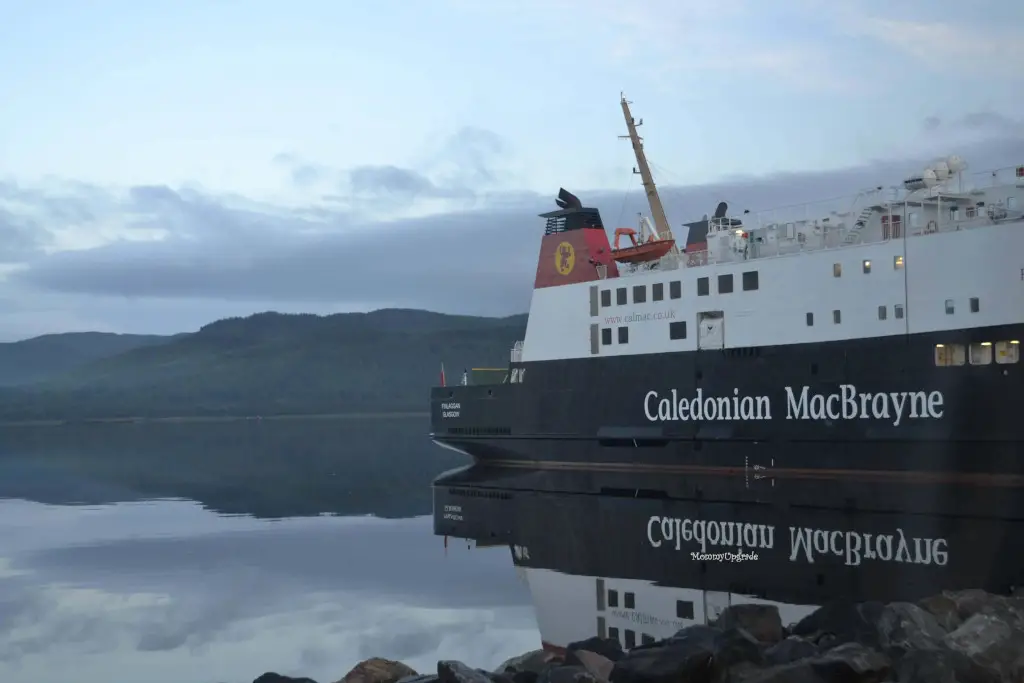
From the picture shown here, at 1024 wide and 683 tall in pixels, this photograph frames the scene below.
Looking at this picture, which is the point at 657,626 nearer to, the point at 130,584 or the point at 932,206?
the point at 130,584

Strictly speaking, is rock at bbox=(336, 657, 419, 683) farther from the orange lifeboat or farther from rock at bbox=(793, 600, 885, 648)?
the orange lifeboat

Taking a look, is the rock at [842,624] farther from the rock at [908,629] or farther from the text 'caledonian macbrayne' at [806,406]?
the text 'caledonian macbrayne' at [806,406]

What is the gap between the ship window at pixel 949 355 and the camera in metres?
18.7

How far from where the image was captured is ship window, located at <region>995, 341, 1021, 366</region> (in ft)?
59.1

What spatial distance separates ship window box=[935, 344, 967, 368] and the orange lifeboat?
7.95 meters

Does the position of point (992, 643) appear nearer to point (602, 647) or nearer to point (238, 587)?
A: point (602, 647)

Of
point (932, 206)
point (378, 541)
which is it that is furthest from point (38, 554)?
point (932, 206)

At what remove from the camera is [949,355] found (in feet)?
61.9

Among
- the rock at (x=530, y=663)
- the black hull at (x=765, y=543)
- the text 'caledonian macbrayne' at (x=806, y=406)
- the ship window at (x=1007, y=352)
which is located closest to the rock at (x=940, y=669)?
the rock at (x=530, y=663)

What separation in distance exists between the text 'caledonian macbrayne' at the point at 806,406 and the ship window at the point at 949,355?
548 mm

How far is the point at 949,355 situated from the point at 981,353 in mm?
558

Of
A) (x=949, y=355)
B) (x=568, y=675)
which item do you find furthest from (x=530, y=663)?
(x=949, y=355)

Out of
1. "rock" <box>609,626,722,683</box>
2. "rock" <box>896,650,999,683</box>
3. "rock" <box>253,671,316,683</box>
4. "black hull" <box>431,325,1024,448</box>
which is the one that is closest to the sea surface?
"rock" <box>253,671,316,683</box>

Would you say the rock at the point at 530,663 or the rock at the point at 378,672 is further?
the rock at the point at 378,672
